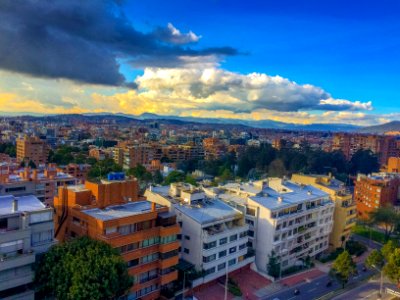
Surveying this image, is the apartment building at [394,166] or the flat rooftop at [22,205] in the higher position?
the flat rooftop at [22,205]

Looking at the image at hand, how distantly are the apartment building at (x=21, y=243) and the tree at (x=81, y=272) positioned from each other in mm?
904

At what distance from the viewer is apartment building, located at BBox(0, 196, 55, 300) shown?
25047 millimetres

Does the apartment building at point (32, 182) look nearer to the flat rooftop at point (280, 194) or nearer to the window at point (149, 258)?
the window at point (149, 258)

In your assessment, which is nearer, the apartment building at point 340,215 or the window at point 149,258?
the window at point 149,258

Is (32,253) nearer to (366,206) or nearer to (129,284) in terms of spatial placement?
(129,284)

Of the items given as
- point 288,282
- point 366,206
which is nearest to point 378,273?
point 288,282

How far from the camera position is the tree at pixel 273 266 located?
41688 mm

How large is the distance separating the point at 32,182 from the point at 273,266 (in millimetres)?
34529

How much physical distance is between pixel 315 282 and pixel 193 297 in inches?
612

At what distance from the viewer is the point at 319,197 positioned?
49.2m

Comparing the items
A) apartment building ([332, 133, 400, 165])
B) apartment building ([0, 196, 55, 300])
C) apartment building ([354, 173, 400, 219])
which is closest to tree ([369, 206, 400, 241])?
apartment building ([354, 173, 400, 219])

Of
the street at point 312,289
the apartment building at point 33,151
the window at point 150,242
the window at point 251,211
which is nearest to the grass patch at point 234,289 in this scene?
the street at point 312,289

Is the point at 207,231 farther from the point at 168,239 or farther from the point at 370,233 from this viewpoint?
the point at 370,233

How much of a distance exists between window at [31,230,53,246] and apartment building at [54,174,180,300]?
3424 mm
